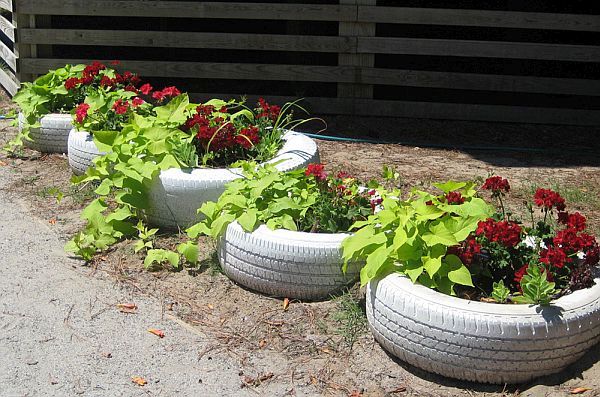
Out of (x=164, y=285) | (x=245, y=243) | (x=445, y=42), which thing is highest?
(x=445, y=42)

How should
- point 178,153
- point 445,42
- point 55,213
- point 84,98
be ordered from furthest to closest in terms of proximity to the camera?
1. point 445,42
2. point 84,98
3. point 55,213
4. point 178,153

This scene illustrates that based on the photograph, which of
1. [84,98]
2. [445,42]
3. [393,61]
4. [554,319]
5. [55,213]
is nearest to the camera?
[554,319]

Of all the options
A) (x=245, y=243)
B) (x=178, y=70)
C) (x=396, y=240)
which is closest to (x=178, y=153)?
(x=245, y=243)

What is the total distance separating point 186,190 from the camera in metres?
5.40

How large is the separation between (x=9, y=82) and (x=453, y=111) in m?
4.43

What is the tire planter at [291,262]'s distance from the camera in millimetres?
4555

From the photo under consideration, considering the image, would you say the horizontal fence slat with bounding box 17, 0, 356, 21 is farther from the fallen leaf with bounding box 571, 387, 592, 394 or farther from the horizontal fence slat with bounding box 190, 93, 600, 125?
the fallen leaf with bounding box 571, 387, 592, 394

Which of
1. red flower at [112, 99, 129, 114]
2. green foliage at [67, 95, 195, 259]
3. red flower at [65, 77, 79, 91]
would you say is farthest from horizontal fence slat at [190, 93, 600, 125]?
green foliage at [67, 95, 195, 259]

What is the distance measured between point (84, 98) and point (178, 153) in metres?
1.95

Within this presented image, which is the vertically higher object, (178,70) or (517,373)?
(178,70)

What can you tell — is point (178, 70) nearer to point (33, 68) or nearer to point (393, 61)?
point (33, 68)

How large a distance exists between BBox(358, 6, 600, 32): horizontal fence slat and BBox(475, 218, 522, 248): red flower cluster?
14.8 ft

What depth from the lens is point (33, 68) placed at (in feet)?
29.0

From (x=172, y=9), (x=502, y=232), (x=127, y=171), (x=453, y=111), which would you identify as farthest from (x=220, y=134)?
(x=453, y=111)
